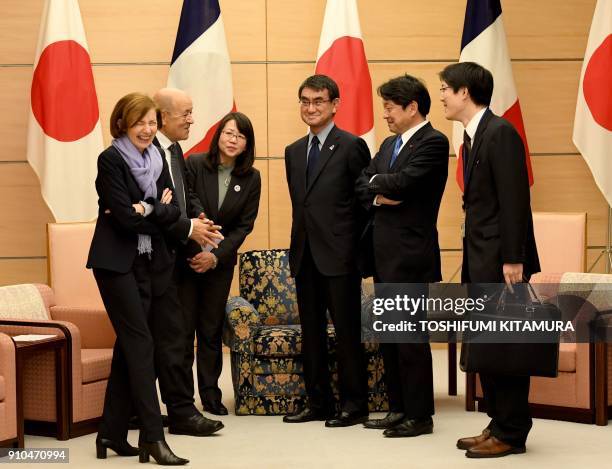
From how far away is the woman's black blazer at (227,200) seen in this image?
215 inches

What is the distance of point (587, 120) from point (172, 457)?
14.2 ft

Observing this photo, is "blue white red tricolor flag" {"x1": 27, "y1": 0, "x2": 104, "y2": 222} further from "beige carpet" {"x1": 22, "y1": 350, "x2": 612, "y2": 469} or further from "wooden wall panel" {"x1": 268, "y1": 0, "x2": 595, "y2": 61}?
"beige carpet" {"x1": 22, "y1": 350, "x2": 612, "y2": 469}

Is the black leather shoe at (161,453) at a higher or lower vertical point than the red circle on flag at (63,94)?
lower

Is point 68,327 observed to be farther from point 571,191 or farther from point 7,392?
point 571,191

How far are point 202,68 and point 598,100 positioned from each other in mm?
2892

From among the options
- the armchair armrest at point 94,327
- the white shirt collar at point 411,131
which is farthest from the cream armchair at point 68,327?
the white shirt collar at point 411,131

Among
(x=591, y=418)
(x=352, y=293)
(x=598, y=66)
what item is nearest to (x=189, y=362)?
(x=352, y=293)

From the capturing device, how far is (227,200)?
18.0ft

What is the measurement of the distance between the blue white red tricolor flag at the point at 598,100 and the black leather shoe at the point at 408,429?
9.80 feet

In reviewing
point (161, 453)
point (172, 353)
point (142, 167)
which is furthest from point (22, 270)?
point (161, 453)

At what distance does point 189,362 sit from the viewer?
17.4 feet

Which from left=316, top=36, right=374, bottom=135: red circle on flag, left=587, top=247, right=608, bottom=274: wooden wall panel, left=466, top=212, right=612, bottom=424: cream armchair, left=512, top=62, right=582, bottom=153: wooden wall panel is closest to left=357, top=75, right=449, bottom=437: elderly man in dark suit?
left=466, top=212, right=612, bottom=424: cream armchair

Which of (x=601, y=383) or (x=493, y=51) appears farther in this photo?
(x=493, y=51)

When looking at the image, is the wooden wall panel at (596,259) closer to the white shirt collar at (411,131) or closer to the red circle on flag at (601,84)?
the red circle on flag at (601,84)
